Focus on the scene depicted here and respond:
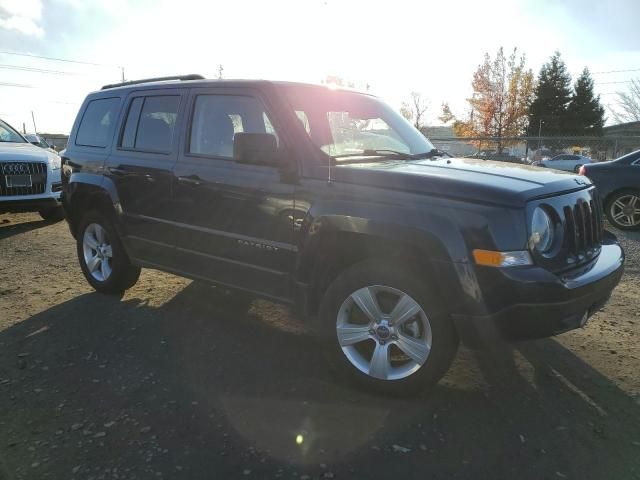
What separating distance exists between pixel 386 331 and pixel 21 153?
787 centimetres

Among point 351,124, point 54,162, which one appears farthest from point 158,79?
point 54,162

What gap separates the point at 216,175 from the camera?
3.77 m

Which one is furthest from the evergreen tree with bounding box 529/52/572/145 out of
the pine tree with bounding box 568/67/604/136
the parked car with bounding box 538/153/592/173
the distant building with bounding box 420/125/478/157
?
the parked car with bounding box 538/153/592/173

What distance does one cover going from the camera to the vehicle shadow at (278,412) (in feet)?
8.20

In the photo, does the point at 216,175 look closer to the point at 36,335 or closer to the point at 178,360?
the point at 178,360

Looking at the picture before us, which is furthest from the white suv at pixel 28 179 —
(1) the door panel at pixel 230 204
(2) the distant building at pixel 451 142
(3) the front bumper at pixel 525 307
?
(2) the distant building at pixel 451 142

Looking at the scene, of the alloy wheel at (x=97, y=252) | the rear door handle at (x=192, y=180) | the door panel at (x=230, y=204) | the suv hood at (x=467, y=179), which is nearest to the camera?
the suv hood at (x=467, y=179)

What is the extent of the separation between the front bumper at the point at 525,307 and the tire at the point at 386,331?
0.58ft

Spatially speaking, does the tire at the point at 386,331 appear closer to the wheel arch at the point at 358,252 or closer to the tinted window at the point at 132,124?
the wheel arch at the point at 358,252

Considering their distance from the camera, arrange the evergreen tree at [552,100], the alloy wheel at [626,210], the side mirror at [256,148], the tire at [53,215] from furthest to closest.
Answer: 1. the evergreen tree at [552,100]
2. the tire at [53,215]
3. the alloy wheel at [626,210]
4. the side mirror at [256,148]

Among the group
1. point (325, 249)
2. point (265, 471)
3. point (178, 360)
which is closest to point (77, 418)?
point (178, 360)

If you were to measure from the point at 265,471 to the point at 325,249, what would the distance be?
4.48ft

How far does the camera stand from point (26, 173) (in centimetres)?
837

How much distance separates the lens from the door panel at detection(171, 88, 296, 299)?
11.4 feet
